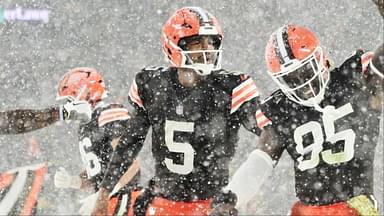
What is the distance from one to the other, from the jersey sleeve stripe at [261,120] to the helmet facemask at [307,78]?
0.22 metres

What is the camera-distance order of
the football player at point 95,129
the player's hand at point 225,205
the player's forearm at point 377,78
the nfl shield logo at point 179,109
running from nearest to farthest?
the player's forearm at point 377,78 < the player's hand at point 225,205 < the nfl shield logo at point 179,109 < the football player at point 95,129

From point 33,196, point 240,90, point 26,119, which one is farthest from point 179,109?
point 33,196

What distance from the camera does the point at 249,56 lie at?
28.9ft

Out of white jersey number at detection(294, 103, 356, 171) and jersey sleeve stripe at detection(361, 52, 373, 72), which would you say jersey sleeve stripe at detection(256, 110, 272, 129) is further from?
jersey sleeve stripe at detection(361, 52, 373, 72)

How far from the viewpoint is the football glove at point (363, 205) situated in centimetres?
346

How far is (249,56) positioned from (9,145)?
2.91 metres

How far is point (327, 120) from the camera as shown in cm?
353

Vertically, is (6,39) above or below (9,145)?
above

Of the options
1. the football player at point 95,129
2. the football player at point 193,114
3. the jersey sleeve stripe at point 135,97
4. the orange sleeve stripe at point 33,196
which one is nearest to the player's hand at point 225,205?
the football player at point 193,114

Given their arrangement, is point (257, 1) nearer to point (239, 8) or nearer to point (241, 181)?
point (239, 8)

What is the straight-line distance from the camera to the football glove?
3.46 metres

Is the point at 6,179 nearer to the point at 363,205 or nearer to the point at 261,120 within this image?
the point at 261,120

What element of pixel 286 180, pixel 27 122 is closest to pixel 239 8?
pixel 286 180

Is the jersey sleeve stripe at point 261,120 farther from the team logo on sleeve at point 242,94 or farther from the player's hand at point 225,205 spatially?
the player's hand at point 225,205
